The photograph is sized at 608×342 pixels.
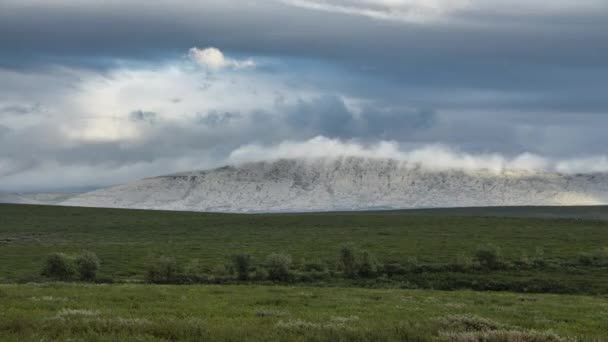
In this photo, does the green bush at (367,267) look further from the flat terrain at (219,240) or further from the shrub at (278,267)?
the flat terrain at (219,240)

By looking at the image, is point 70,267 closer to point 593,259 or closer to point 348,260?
point 348,260

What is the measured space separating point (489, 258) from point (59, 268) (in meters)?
35.6

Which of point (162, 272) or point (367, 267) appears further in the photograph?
point (367, 267)

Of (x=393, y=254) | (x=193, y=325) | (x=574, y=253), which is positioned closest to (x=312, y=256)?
(x=393, y=254)

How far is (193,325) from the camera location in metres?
17.4

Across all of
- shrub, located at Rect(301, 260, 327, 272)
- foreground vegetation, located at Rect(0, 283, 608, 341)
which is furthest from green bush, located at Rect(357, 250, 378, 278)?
foreground vegetation, located at Rect(0, 283, 608, 341)

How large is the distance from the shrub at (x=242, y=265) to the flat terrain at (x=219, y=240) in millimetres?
8428

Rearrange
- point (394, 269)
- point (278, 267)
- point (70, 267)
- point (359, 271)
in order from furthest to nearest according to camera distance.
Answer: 1. point (394, 269)
2. point (359, 271)
3. point (278, 267)
4. point (70, 267)

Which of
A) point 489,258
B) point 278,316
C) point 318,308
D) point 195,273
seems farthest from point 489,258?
point 278,316

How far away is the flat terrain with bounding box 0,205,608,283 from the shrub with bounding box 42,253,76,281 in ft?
15.4

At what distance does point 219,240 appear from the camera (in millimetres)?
102750

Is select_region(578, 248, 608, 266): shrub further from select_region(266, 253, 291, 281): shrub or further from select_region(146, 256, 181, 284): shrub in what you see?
select_region(146, 256, 181, 284): shrub

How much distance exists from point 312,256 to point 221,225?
272 ft

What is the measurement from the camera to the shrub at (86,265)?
48531mm
